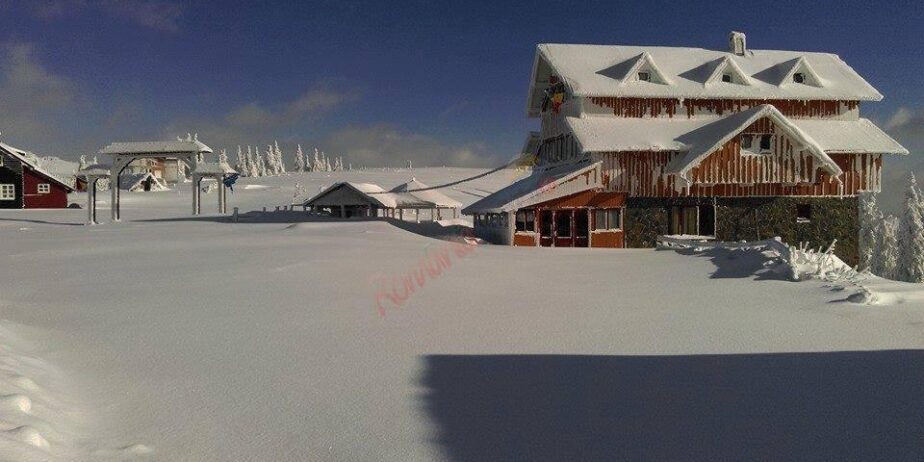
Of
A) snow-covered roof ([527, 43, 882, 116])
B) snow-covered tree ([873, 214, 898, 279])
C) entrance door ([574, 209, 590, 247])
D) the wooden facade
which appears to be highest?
snow-covered roof ([527, 43, 882, 116])

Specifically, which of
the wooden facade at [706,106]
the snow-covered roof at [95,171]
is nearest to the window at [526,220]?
the wooden facade at [706,106]

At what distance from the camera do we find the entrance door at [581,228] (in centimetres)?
2552

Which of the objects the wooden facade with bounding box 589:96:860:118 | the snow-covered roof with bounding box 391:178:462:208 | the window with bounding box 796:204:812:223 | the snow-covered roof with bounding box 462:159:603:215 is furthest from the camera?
the snow-covered roof with bounding box 391:178:462:208

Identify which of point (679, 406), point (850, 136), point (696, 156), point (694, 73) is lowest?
point (679, 406)

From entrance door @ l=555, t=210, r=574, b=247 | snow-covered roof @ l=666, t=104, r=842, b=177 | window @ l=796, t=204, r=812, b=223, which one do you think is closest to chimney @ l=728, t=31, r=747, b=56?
snow-covered roof @ l=666, t=104, r=842, b=177

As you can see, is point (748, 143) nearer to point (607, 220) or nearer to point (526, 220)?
point (607, 220)

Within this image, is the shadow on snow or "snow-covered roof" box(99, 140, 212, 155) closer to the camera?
the shadow on snow

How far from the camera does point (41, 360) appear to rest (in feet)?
20.1

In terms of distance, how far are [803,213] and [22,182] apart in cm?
5886

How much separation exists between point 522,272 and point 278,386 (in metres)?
8.41

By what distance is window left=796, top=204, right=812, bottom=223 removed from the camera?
26.0 metres

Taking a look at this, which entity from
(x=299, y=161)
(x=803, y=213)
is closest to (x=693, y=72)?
(x=803, y=213)

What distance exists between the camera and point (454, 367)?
20.1ft

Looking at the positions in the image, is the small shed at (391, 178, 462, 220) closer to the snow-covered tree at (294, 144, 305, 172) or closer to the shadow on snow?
the shadow on snow
